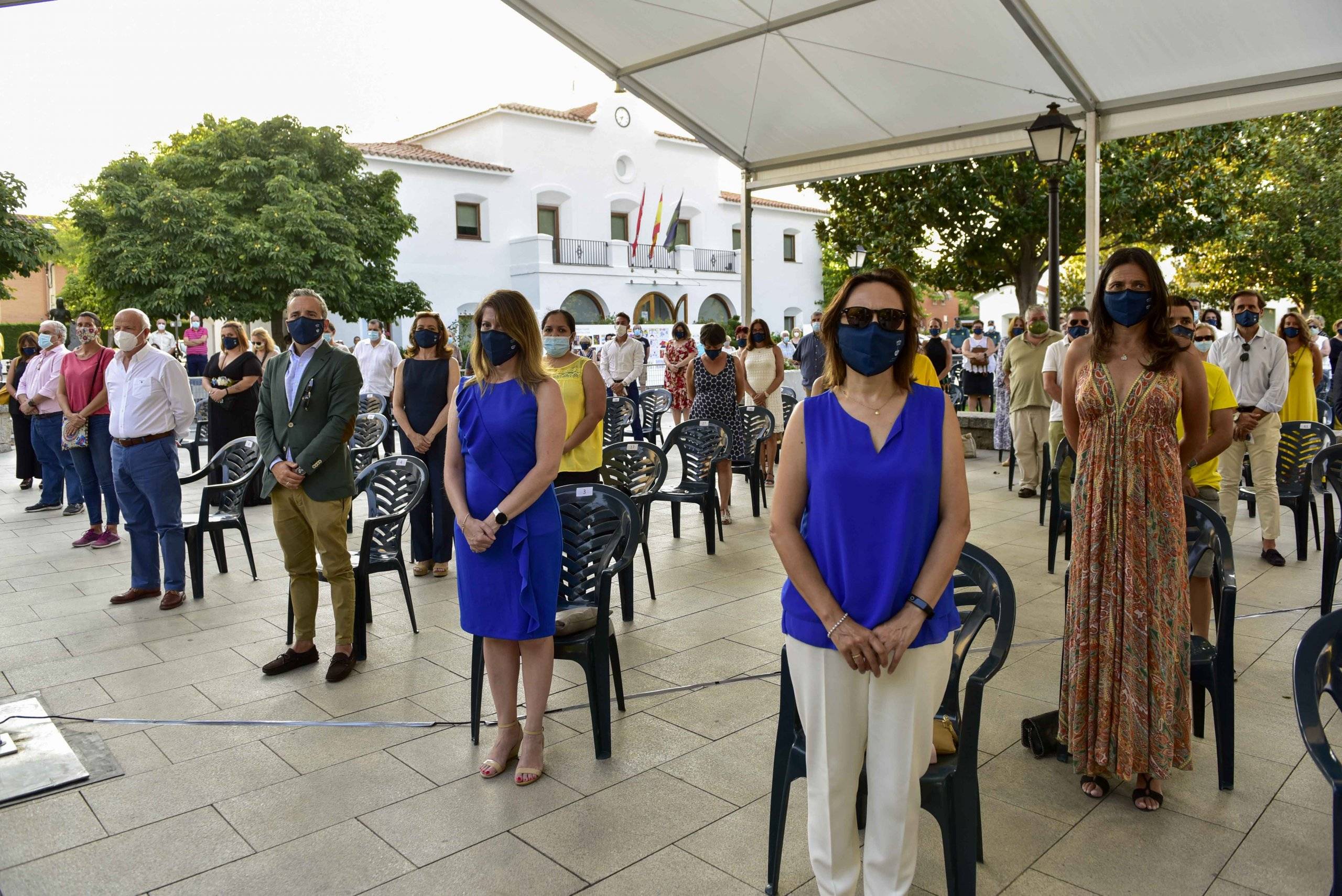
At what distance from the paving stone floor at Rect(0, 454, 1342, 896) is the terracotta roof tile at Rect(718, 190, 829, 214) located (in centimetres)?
3401

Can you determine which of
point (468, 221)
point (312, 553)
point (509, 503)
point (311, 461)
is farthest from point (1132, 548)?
point (468, 221)

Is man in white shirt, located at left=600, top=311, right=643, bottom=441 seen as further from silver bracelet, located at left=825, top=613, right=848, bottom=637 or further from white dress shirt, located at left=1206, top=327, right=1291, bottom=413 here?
silver bracelet, located at left=825, top=613, right=848, bottom=637

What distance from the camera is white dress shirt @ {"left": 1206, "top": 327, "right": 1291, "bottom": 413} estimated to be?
636cm

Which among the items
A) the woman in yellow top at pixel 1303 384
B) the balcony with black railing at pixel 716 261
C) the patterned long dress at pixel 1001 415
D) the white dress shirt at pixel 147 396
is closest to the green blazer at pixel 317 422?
the white dress shirt at pixel 147 396

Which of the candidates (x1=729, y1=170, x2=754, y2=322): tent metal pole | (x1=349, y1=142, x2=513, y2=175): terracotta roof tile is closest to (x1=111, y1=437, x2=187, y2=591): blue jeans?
(x1=729, y1=170, x2=754, y2=322): tent metal pole

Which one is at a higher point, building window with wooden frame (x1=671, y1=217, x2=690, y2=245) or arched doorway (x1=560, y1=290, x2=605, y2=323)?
building window with wooden frame (x1=671, y1=217, x2=690, y2=245)

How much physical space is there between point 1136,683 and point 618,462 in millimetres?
3828

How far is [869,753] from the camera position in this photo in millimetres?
2348

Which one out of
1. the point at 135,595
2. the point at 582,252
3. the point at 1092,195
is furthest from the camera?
the point at 582,252

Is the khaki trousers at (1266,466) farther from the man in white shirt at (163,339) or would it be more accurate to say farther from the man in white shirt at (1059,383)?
the man in white shirt at (163,339)

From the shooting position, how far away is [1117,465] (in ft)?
10.3

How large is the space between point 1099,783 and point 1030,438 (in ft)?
20.2

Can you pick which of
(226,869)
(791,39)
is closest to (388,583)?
(226,869)

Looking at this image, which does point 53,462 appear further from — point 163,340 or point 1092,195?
point 163,340
